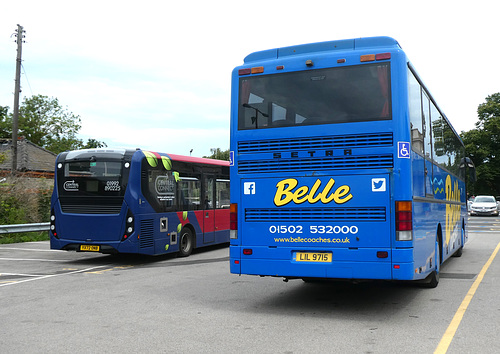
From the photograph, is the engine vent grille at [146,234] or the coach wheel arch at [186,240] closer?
the engine vent grille at [146,234]

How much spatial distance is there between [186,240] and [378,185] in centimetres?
Result: 874

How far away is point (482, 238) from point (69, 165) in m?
15.6

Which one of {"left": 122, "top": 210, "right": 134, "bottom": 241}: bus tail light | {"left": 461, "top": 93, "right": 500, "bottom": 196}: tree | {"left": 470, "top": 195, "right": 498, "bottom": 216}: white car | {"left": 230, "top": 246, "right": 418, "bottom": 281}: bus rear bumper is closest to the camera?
{"left": 230, "top": 246, "right": 418, "bottom": 281}: bus rear bumper

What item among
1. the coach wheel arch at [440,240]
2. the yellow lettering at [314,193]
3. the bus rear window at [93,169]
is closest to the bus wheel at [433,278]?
the coach wheel arch at [440,240]

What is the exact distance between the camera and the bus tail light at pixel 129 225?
1245cm

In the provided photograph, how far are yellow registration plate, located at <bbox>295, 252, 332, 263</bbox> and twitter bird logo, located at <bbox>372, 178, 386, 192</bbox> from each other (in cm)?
105

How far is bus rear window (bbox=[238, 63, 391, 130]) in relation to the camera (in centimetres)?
694

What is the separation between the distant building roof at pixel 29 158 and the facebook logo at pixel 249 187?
36.2m

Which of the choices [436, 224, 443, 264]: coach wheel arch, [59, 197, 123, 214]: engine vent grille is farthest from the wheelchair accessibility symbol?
[59, 197, 123, 214]: engine vent grille

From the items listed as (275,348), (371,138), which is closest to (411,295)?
(371,138)

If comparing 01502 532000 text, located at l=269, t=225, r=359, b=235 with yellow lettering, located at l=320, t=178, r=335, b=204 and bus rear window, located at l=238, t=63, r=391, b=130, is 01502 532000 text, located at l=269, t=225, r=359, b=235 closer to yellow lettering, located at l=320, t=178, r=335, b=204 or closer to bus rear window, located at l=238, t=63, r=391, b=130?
yellow lettering, located at l=320, t=178, r=335, b=204

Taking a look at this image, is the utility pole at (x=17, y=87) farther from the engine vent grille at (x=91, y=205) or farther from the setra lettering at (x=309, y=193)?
the setra lettering at (x=309, y=193)

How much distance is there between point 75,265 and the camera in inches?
510

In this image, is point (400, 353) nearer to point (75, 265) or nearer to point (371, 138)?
point (371, 138)
